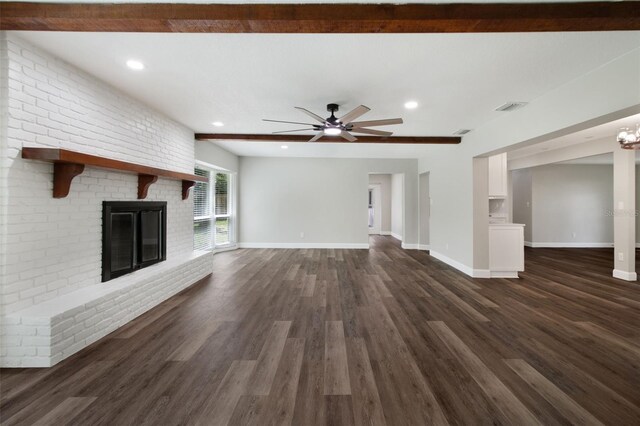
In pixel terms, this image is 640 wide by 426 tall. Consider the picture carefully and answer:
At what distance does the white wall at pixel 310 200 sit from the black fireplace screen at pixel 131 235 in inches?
145

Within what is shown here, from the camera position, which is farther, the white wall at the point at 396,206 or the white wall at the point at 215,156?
the white wall at the point at 396,206

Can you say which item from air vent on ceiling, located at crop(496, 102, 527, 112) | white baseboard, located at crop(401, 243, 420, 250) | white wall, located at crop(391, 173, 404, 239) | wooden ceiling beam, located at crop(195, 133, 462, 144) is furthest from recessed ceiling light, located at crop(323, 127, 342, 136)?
white wall, located at crop(391, 173, 404, 239)

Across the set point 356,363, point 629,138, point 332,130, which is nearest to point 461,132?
point 629,138

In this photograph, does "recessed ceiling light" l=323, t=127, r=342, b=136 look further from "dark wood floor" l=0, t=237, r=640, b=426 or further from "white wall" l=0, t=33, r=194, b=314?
"white wall" l=0, t=33, r=194, b=314

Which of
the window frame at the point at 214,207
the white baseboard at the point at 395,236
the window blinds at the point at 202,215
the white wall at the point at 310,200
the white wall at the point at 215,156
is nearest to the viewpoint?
the white wall at the point at 215,156

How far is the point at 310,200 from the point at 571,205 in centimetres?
771

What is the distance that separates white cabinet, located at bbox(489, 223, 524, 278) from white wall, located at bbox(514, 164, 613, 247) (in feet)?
13.6

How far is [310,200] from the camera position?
7.58 m

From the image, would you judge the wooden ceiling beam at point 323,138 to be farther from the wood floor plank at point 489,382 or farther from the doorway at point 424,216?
the wood floor plank at point 489,382

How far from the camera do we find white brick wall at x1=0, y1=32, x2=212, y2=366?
2.03m

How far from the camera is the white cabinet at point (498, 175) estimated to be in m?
4.98

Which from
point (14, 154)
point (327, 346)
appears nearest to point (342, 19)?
point (327, 346)

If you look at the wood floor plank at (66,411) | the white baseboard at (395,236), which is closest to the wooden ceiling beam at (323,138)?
the wood floor plank at (66,411)

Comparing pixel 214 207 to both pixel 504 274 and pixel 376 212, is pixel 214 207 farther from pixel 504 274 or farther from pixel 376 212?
pixel 376 212
